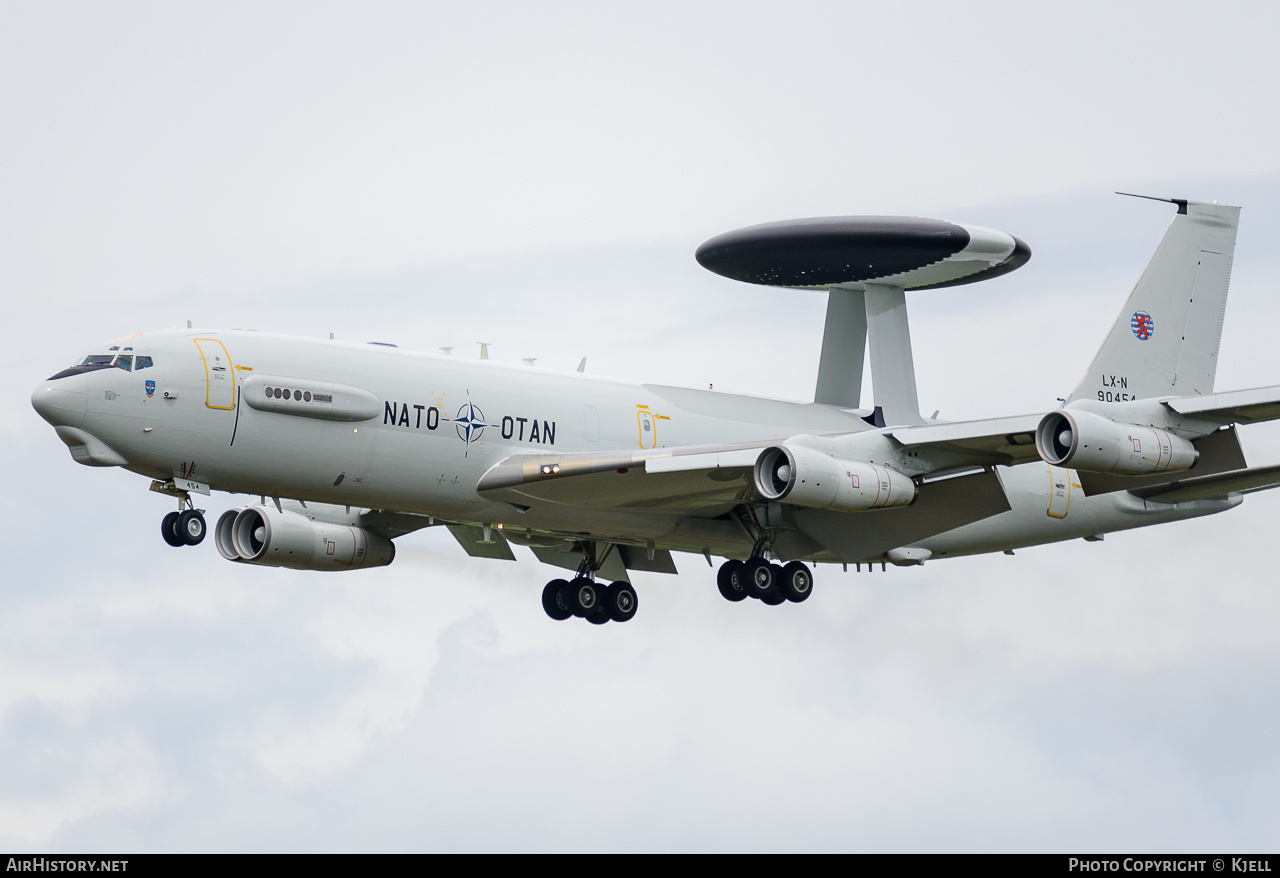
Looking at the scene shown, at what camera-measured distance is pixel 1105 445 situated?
1260 inches

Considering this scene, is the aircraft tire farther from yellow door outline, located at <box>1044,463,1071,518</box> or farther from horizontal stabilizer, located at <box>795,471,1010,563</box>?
yellow door outline, located at <box>1044,463,1071,518</box>

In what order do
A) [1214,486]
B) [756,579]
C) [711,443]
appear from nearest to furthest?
→ 1. [756,579]
2. [1214,486]
3. [711,443]

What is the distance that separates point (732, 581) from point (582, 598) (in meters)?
5.86

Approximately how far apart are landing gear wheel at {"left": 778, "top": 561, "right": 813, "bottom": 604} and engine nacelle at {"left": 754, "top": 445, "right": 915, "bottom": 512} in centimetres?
384

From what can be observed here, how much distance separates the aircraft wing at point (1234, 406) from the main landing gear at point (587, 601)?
49.7 ft

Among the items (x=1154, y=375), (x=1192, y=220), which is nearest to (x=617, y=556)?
(x=1154, y=375)

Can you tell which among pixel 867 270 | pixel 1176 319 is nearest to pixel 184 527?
pixel 867 270

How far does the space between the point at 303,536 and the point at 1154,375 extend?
73.1ft

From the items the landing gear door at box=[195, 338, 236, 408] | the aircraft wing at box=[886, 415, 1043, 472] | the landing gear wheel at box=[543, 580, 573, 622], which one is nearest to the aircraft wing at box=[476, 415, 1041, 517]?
the aircraft wing at box=[886, 415, 1043, 472]

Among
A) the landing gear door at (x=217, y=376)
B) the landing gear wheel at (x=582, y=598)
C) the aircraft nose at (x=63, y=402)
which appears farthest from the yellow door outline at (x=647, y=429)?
the aircraft nose at (x=63, y=402)

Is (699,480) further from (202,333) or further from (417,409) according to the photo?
(202,333)

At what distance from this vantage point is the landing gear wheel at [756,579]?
3734cm

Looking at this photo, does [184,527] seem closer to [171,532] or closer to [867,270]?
[171,532]
